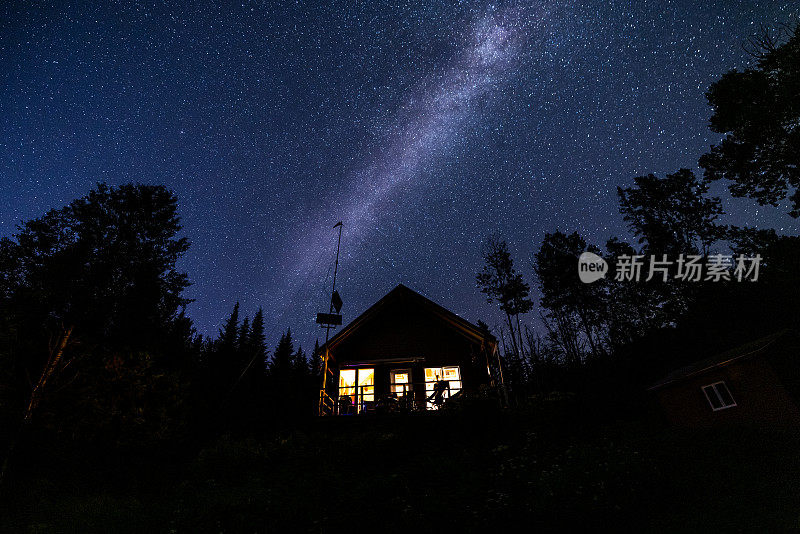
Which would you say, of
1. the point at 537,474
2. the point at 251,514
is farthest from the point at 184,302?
the point at 537,474

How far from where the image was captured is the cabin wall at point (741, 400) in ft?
54.6

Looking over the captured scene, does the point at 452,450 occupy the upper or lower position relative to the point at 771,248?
lower

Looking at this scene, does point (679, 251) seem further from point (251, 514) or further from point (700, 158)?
point (251, 514)

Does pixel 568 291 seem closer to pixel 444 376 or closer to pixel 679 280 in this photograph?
pixel 679 280

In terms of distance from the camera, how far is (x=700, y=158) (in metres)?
23.5

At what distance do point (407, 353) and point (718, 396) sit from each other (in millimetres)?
17346

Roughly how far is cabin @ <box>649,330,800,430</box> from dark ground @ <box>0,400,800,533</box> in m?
3.78

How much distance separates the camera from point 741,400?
1842 cm

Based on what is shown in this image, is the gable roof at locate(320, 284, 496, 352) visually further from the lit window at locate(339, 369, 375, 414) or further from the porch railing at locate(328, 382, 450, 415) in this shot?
the porch railing at locate(328, 382, 450, 415)

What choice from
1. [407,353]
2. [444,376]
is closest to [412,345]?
[407,353]

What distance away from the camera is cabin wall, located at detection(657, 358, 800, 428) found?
16656mm

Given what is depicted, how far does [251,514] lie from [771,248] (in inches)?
1336

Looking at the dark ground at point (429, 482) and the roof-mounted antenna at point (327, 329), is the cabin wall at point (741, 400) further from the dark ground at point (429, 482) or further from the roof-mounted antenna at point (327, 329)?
the roof-mounted antenna at point (327, 329)

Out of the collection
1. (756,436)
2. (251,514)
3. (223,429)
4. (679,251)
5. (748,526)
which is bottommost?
(748,526)
